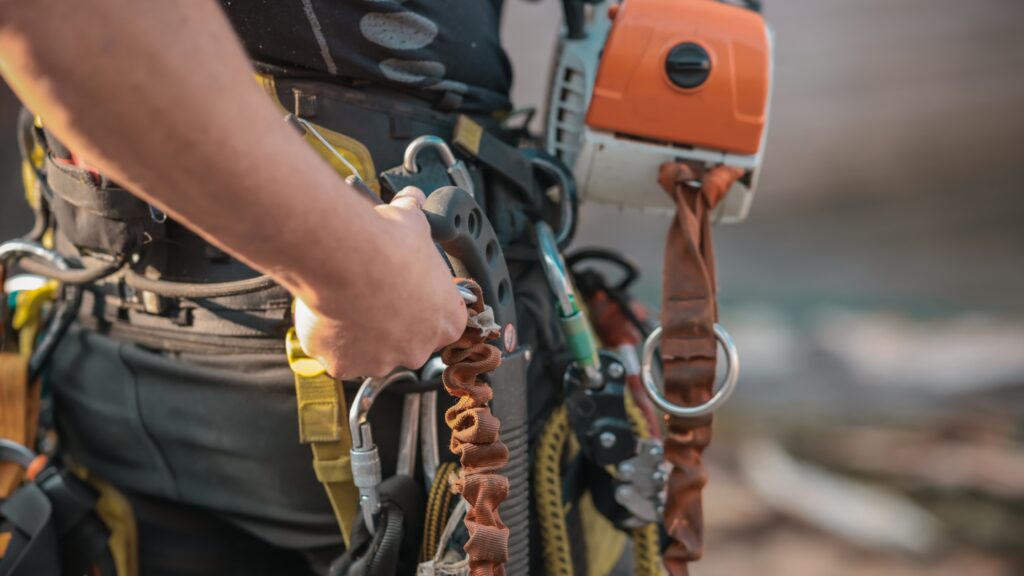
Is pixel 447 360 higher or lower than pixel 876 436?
higher

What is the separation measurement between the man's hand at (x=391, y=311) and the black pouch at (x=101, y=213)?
34 cm

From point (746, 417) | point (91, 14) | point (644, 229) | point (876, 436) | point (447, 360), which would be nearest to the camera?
point (91, 14)

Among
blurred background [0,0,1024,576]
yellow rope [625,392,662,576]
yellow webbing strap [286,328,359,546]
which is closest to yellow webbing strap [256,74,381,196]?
yellow webbing strap [286,328,359,546]

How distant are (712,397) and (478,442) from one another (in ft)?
1.17

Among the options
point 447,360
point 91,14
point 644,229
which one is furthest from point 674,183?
point 644,229

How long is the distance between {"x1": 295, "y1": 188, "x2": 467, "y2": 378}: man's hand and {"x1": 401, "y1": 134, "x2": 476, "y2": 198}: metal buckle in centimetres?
23

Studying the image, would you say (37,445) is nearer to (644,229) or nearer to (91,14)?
(91,14)

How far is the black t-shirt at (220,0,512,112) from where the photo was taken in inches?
31.0

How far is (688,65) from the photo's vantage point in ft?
3.12

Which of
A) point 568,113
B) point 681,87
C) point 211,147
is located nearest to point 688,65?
point 681,87

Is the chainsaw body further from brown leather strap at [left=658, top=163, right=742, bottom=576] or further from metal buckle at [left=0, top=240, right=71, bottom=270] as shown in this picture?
metal buckle at [left=0, top=240, right=71, bottom=270]

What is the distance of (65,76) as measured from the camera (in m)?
0.43

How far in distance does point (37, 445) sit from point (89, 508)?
0.39ft

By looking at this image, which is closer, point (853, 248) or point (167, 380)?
point (167, 380)
